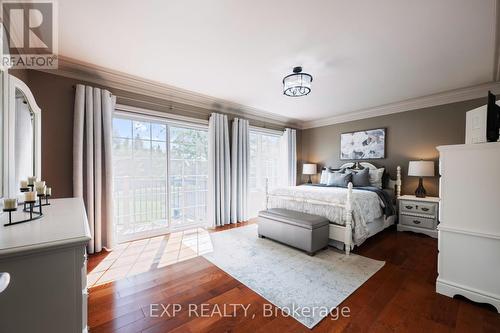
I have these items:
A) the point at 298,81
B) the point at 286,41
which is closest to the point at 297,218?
the point at 298,81

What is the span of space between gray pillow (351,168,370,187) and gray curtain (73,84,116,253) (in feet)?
14.2

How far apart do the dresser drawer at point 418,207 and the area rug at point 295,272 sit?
1.74 metres

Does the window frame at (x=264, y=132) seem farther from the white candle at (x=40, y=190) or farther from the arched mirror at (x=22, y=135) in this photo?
the white candle at (x=40, y=190)

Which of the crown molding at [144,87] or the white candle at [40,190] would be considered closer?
the white candle at [40,190]

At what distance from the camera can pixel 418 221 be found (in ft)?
12.2

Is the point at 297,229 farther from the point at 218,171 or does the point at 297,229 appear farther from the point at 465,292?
the point at 218,171

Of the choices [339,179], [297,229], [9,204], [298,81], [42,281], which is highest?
[298,81]

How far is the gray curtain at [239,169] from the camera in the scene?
4406 millimetres

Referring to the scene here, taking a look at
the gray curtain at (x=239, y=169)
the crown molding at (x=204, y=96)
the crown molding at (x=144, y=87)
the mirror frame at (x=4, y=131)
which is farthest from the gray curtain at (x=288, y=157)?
the mirror frame at (x=4, y=131)

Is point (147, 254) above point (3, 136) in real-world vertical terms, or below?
below

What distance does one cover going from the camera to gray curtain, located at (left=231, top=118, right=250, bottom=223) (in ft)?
14.5

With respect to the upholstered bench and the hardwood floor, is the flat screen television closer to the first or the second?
the hardwood floor

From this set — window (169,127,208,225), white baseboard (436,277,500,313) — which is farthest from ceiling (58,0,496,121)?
white baseboard (436,277,500,313)

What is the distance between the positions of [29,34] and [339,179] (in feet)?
16.2
